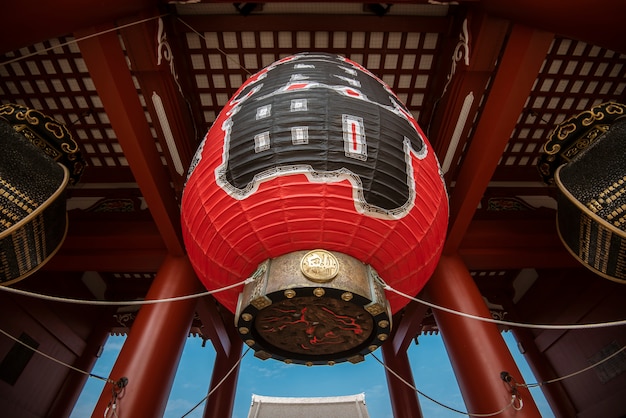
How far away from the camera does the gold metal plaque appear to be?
1.70 meters

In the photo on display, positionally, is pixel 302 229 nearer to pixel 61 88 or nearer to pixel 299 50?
pixel 299 50

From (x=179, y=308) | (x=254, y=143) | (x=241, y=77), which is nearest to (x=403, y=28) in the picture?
(x=241, y=77)

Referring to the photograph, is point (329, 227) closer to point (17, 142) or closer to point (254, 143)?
point (254, 143)

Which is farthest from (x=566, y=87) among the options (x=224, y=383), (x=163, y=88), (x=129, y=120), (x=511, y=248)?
(x=224, y=383)

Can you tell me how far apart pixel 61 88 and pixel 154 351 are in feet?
10.3

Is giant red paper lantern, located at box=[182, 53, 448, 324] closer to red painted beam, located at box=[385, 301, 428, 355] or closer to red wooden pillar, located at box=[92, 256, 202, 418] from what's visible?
red wooden pillar, located at box=[92, 256, 202, 418]

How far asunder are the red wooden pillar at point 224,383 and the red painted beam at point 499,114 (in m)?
4.14

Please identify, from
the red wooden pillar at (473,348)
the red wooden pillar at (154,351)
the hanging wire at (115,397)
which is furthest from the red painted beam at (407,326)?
the hanging wire at (115,397)

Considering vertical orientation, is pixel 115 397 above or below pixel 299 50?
below

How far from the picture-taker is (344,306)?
6.10ft

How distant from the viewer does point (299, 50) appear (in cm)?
441

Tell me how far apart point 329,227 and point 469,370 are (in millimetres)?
2807

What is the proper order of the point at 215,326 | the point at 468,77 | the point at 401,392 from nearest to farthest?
the point at 468,77 < the point at 215,326 < the point at 401,392

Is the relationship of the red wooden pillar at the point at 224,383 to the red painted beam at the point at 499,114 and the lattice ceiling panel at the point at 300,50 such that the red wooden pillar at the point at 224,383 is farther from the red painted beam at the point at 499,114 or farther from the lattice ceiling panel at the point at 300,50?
the red painted beam at the point at 499,114
